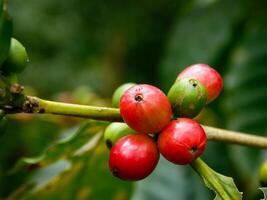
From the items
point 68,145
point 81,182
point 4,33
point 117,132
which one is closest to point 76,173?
point 81,182

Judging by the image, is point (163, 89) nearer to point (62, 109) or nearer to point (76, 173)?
point (76, 173)

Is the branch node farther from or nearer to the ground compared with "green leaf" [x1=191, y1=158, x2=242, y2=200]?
farther from the ground

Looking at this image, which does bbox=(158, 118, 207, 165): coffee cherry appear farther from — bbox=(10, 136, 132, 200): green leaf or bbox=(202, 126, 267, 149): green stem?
bbox=(10, 136, 132, 200): green leaf

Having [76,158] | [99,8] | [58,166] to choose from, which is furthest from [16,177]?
[99,8]

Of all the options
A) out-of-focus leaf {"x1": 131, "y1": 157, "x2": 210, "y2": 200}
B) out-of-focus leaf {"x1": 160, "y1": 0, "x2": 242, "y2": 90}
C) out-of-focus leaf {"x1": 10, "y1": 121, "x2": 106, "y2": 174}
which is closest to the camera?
out-of-focus leaf {"x1": 10, "y1": 121, "x2": 106, "y2": 174}

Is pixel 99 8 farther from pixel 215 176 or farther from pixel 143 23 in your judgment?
pixel 215 176

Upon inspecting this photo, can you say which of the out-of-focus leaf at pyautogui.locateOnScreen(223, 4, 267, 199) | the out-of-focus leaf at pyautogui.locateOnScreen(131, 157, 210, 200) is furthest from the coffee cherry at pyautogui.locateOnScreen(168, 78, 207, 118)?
the out-of-focus leaf at pyautogui.locateOnScreen(223, 4, 267, 199)

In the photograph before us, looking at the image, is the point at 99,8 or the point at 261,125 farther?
the point at 99,8
